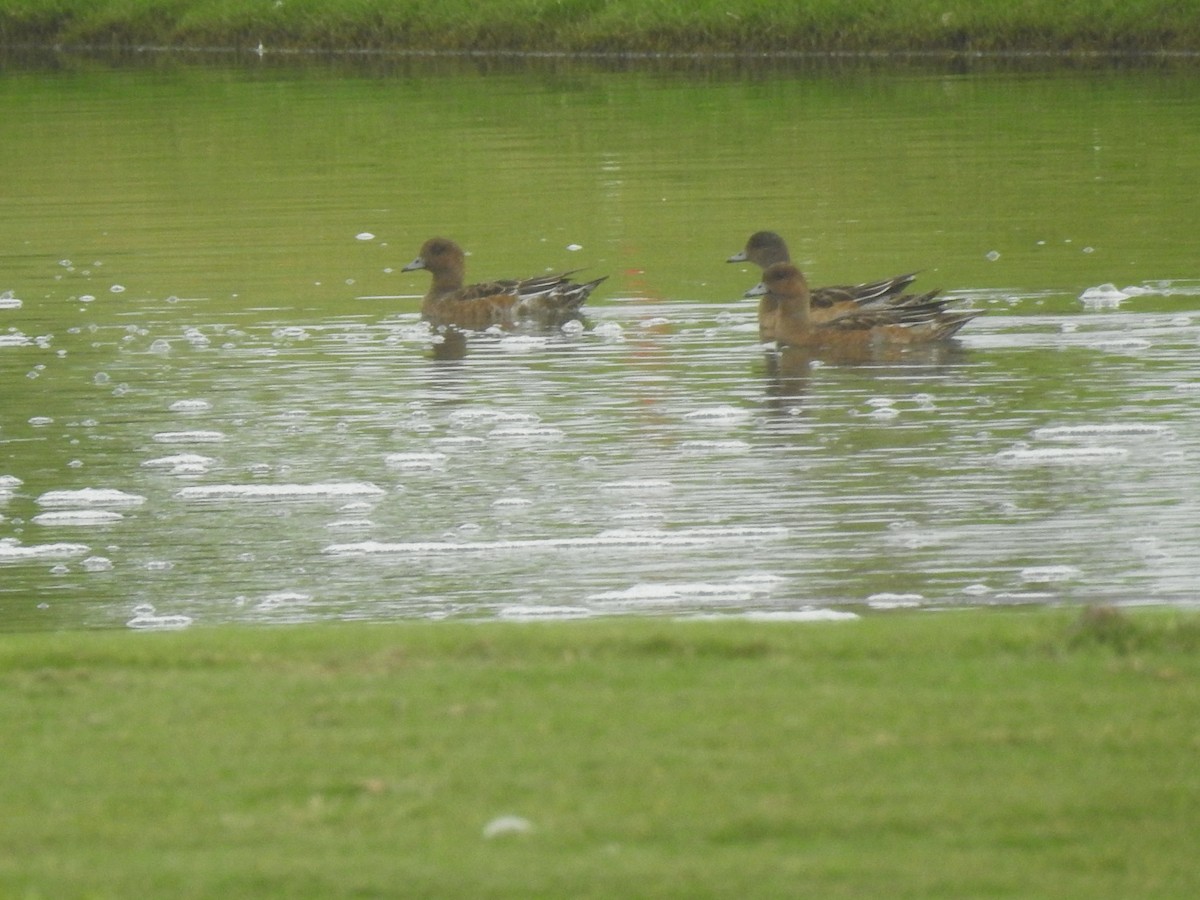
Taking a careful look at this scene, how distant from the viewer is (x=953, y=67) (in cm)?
4466

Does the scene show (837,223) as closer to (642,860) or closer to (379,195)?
(379,195)

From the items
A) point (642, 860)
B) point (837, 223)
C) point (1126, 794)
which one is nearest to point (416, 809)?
point (642, 860)

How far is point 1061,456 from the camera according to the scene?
1306cm

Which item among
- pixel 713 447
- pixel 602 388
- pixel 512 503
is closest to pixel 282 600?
pixel 512 503

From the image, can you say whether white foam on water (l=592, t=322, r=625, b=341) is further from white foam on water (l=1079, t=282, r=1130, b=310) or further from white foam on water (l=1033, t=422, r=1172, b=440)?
white foam on water (l=1033, t=422, r=1172, b=440)

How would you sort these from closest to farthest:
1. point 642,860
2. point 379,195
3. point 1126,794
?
point 642,860 → point 1126,794 → point 379,195

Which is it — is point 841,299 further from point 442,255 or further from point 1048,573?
point 1048,573

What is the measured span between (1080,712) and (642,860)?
5.60ft

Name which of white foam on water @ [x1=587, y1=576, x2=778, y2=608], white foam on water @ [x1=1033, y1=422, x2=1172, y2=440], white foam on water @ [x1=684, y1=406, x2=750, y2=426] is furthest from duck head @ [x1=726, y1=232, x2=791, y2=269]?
white foam on water @ [x1=587, y1=576, x2=778, y2=608]

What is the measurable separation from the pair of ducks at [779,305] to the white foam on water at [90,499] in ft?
20.4

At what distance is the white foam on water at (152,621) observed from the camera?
9.97 m

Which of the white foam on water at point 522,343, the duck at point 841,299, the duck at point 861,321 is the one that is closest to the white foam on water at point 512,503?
the duck at point 861,321

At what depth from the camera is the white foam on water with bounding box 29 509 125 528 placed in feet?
40.0

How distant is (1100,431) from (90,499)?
590 cm
